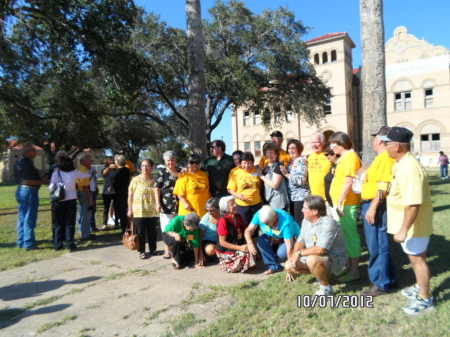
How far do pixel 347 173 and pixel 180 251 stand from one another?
260 cm

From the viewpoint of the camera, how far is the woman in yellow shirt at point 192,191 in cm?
511

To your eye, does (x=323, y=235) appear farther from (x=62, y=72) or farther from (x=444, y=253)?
(x=62, y=72)

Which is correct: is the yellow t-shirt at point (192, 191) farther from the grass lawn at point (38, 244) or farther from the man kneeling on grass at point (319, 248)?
the grass lawn at point (38, 244)

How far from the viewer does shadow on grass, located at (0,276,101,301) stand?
4113 millimetres

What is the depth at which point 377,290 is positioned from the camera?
3.47 m

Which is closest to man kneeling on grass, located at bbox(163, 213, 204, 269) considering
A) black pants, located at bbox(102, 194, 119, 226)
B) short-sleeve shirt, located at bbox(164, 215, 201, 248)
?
short-sleeve shirt, located at bbox(164, 215, 201, 248)

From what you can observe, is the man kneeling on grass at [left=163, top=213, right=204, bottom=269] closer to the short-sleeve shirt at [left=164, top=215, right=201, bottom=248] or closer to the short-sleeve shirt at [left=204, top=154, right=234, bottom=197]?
the short-sleeve shirt at [left=164, top=215, right=201, bottom=248]

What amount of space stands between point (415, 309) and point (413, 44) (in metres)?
40.0

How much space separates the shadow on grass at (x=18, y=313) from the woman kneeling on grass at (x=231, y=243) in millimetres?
1965

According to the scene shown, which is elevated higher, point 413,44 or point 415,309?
point 413,44

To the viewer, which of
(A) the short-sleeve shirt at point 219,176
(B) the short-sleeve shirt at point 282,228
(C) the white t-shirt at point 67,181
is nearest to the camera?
(B) the short-sleeve shirt at point 282,228

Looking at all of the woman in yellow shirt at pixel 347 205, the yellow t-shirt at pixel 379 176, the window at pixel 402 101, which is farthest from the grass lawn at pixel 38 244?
the window at pixel 402 101

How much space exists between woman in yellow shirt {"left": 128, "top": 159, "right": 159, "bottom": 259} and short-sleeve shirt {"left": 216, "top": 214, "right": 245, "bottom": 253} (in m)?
1.37

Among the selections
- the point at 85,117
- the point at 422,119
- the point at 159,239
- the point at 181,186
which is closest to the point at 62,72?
the point at 85,117
